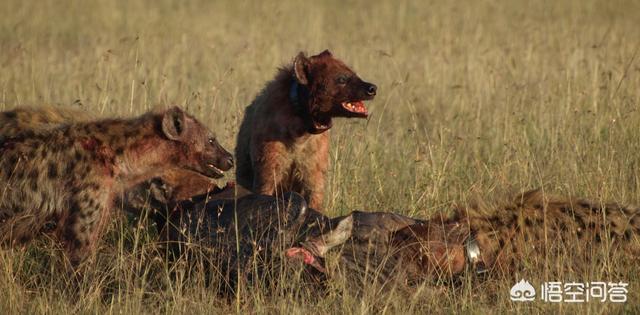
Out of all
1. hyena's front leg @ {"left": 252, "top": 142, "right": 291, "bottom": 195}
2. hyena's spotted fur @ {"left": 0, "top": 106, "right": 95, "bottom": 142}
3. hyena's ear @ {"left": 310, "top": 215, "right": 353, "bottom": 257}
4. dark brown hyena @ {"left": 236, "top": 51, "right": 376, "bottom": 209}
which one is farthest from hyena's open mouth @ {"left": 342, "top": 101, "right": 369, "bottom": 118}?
hyena's spotted fur @ {"left": 0, "top": 106, "right": 95, "bottom": 142}

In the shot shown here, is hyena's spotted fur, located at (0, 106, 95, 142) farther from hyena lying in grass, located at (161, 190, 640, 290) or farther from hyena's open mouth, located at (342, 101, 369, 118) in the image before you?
hyena's open mouth, located at (342, 101, 369, 118)

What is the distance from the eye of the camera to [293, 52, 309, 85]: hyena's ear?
24.4ft

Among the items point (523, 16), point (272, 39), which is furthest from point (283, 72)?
point (523, 16)

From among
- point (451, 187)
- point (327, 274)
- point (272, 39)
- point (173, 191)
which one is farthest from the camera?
point (272, 39)

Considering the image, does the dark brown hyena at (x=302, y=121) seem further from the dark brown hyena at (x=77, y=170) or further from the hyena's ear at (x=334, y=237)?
the hyena's ear at (x=334, y=237)

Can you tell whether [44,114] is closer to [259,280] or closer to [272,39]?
[259,280]

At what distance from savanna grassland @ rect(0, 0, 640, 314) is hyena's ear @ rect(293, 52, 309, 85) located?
2.91 ft

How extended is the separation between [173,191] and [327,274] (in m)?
1.51

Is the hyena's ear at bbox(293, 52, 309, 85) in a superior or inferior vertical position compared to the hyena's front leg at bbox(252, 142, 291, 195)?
superior

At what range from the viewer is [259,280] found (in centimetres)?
590

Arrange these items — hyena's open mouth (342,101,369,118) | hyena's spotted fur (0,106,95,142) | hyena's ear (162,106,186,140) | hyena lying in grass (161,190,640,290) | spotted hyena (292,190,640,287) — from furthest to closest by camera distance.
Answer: hyena's open mouth (342,101,369,118)
hyena's spotted fur (0,106,95,142)
hyena's ear (162,106,186,140)
spotted hyena (292,190,640,287)
hyena lying in grass (161,190,640,290)

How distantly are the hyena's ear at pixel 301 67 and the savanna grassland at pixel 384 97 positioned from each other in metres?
0.89

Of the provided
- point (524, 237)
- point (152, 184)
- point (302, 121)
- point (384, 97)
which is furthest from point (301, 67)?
point (384, 97)

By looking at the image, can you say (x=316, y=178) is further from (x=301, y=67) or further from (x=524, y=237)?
(x=524, y=237)
